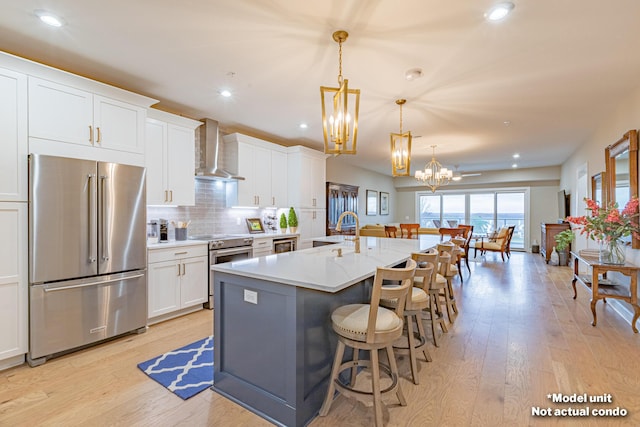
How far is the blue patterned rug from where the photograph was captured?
225 cm

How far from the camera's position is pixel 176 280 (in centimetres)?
365

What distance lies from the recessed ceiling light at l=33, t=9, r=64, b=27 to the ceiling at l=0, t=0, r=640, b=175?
0.05 meters

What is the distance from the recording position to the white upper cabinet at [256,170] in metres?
4.82

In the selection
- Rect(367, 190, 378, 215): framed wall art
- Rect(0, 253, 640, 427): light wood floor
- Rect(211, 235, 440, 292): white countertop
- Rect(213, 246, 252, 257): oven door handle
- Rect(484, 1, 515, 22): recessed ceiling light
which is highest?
Rect(484, 1, 515, 22): recessed ceiling light

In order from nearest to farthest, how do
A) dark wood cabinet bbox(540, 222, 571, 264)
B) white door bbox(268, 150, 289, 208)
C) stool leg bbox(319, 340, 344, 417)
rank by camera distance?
1. stool leg bbox(319, 340, 344, 417)
2. white door bbox(268, 150, 289, 208)
3. dark wood cabinet bbox(540, 222, 571, 264)

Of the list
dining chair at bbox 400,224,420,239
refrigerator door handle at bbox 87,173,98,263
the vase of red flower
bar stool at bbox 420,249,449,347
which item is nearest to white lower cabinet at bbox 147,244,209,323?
refrigerator door handle at bbox 87,173,98,263

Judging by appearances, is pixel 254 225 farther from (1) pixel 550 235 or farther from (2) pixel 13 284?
(1) pixel 550 235

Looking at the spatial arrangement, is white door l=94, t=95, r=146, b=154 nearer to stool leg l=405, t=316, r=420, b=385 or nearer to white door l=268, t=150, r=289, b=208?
white door l=268, t=150, r=289, b=208

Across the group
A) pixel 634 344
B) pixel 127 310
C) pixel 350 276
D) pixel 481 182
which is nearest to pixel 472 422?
pixel 350 276

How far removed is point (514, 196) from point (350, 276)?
10.4 meters

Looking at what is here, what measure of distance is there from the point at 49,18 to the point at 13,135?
3.32ft

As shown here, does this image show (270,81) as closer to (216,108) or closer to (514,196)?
(216,108)

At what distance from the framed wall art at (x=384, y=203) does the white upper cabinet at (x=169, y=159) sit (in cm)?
745

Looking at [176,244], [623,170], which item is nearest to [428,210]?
[623,170]
